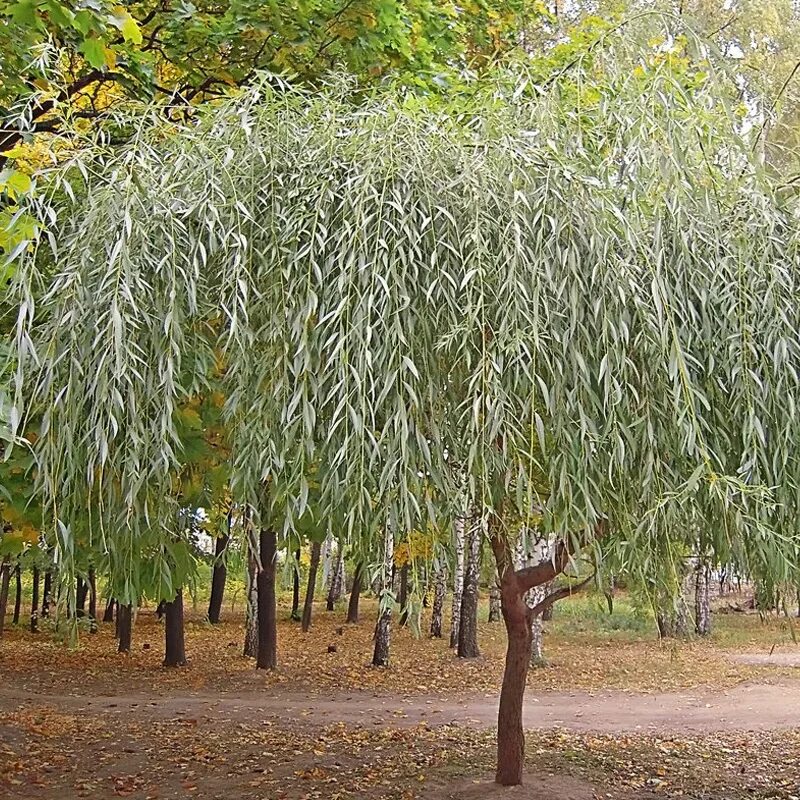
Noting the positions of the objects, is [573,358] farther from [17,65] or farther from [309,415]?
[17,65]

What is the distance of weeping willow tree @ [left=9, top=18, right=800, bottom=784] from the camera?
Result: 2.84m

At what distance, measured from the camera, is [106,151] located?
336 centimetres

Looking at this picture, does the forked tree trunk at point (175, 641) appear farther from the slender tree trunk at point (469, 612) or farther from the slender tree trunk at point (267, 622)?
the slender tree trunk at point (469, 612)

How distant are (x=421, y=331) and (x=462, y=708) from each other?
804cm

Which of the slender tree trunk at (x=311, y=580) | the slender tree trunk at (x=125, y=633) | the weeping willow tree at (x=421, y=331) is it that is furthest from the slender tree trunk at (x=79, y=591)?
the slender tree trunk at (x=311, y=580)

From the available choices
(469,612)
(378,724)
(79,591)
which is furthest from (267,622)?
(79,591)

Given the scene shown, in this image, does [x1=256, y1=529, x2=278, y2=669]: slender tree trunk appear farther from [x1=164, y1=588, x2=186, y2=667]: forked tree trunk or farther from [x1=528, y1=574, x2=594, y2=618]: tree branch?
[x1=528, y1=574, x2=594, y2=618]: tree branch

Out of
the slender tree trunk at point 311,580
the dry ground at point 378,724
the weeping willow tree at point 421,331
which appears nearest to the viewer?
the weeping willow tree at point 421,331

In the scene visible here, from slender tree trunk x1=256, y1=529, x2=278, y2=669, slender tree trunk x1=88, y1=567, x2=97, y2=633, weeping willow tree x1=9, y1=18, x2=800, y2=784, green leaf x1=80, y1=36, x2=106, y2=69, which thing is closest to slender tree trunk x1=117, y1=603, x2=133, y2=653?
slender tree trunk x1=88, y1=567, x2=97, y2=633

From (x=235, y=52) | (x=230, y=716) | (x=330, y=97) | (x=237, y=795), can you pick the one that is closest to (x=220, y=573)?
(x=230, y=716)

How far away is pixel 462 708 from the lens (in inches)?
397

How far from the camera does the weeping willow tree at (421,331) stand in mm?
2836

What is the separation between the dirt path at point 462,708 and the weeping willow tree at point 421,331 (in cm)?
644

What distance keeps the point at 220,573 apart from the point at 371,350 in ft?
52.2
